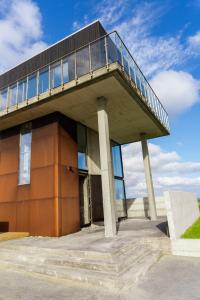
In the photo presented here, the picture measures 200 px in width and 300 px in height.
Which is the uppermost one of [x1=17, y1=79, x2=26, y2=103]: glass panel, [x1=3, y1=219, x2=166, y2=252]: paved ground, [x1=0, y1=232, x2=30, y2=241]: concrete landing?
[x1=17, y1=79, x2=26, y2=103]: glass panel

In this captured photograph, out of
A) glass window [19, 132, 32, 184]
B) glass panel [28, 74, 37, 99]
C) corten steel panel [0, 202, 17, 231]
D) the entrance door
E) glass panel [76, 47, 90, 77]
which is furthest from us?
the entrance door

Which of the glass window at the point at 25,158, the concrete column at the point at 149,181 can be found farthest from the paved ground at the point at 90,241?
the concrete column at the point at 149,181

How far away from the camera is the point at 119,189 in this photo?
1608cm

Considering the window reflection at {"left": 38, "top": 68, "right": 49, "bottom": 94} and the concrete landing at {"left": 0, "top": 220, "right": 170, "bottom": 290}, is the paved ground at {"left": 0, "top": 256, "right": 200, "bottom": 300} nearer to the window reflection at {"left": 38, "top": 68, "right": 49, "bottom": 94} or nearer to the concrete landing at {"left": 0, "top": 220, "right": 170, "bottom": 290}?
the concrete landing at {"left": 0, "top": 220, "right": 170, "bottom": 290}

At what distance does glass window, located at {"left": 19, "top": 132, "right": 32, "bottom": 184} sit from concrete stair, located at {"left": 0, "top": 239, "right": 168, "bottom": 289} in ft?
14.1

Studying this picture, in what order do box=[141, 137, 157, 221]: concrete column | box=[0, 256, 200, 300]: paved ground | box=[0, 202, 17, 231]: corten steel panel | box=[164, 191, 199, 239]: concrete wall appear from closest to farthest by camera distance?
1. box=[0, 256, 200, 300]: paved ground
2. box=[164, 191, 199, 239]: concrete wall
3. box=[0, 202, 17, 231]: corten steel panel
4. box=[141, 137, 157, 221]: concrete column

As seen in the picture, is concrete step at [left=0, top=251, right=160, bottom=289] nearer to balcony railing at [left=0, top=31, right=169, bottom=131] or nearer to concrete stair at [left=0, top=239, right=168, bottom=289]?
concrete stair at [left=0, top=239, right=168, bottom=289]

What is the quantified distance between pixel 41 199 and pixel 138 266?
598 centimetres

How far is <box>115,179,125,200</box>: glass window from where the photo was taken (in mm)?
15577

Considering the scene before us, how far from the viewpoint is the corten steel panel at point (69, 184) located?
10.4 metres

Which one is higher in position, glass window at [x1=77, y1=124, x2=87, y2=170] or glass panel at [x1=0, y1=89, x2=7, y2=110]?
glass panel at [x1=0, y1=89, x2=7, y2=110]

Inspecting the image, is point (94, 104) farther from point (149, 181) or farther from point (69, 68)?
point (149, 181)

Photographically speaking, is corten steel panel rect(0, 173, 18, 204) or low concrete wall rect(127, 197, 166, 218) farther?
low concrete wall rect(127, 197, 166, 218)

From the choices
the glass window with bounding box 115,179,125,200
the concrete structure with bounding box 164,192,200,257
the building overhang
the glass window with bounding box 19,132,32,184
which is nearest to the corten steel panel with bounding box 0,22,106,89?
the building overhang
